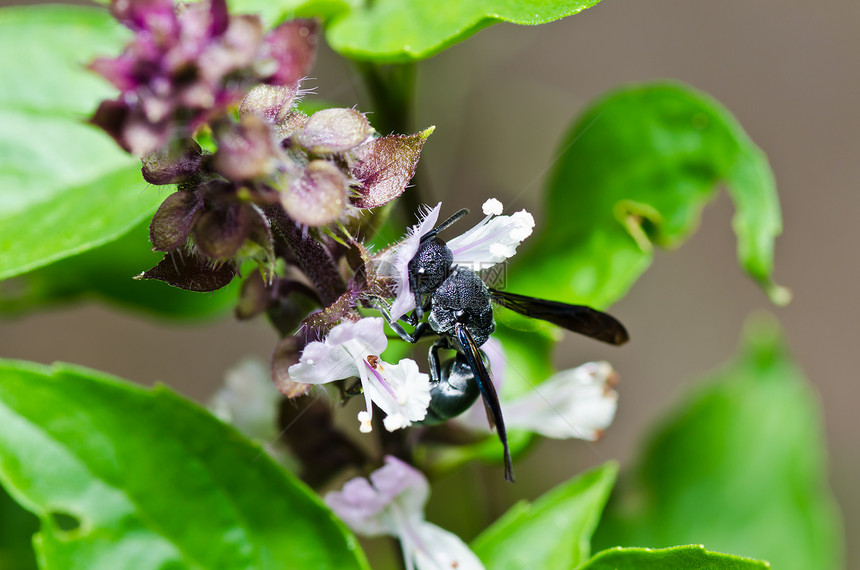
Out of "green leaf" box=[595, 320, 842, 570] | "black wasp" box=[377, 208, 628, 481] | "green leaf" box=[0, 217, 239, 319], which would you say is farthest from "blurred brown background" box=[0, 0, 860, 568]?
"black wasp" box=[377, 208, 628, 481]

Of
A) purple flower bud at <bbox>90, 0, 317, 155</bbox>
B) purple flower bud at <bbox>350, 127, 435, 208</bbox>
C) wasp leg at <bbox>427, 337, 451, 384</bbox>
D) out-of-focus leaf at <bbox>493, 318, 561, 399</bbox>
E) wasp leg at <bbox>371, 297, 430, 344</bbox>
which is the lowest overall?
out-of-focus leaf at <bbox>493, 318, 561, 399</bbox>

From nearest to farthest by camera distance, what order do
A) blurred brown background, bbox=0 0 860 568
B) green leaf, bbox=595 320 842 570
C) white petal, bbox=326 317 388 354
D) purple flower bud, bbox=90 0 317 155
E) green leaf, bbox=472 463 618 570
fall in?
1. purple flower bud, bbox=90 0 317 155
2. white petal, bbox=326 317 388 354
3. green leaf, bbox=472 463 618 570
4. green leaf, bbox=595 320 842 570
5. blurred brown background, bbox=0 0 860 568

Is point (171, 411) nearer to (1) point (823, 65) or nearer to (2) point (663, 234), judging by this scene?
(2) point (663, 234)

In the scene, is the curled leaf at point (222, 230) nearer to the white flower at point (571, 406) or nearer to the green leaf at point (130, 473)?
the green leaf at point (130, 473)

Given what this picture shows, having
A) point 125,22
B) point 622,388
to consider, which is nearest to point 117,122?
point 125,22

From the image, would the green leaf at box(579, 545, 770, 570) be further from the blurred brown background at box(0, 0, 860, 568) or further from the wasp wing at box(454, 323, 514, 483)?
the blurred brown background at box(0, 0, 860, 568)

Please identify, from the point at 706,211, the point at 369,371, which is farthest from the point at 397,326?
the point at 706,211

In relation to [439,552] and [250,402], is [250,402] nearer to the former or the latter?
[250,402]
